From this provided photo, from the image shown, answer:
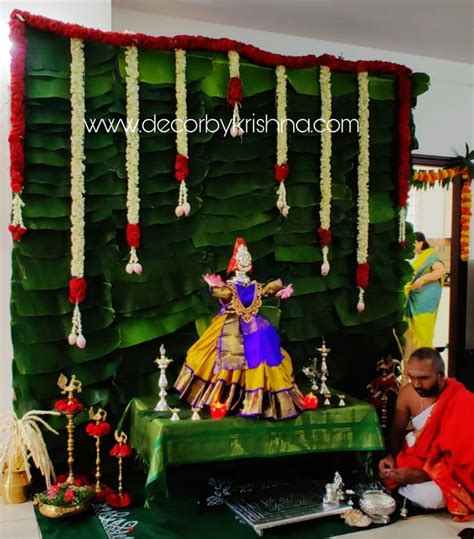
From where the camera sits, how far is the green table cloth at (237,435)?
2939 millimetres

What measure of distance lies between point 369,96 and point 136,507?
2931mm

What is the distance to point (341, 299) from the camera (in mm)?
3953

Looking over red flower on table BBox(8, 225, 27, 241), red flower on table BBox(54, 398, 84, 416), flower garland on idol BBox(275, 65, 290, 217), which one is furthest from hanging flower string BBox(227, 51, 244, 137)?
red flower on table BBox(54, 398, 84, 416)

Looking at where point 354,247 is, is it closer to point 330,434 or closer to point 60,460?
point 330,434

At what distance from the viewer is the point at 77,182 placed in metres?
3.28

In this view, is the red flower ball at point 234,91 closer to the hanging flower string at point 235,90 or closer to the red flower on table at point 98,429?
the hanging flower string at point 235,90

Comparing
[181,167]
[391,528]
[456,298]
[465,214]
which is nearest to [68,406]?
[181,167]

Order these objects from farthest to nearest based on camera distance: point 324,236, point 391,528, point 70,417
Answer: point 324,236
point 70,417
point 391,528

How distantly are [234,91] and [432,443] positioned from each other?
2.33m

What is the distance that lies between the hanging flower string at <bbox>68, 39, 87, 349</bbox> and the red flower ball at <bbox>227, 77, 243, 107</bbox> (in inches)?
33.5

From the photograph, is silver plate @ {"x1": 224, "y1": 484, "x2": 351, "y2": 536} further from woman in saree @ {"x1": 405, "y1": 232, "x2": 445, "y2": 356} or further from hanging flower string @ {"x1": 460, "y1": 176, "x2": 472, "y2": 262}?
hanging flower string @ {"x1": 460, "y1": 176, "x2": 472, "y2": 262}

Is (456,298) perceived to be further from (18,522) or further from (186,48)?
(18,522)

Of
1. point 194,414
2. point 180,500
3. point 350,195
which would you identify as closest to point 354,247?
point 350,195

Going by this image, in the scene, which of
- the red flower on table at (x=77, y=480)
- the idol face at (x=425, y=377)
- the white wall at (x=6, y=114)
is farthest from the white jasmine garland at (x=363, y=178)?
the red flower on table at (x=77, y=480)
